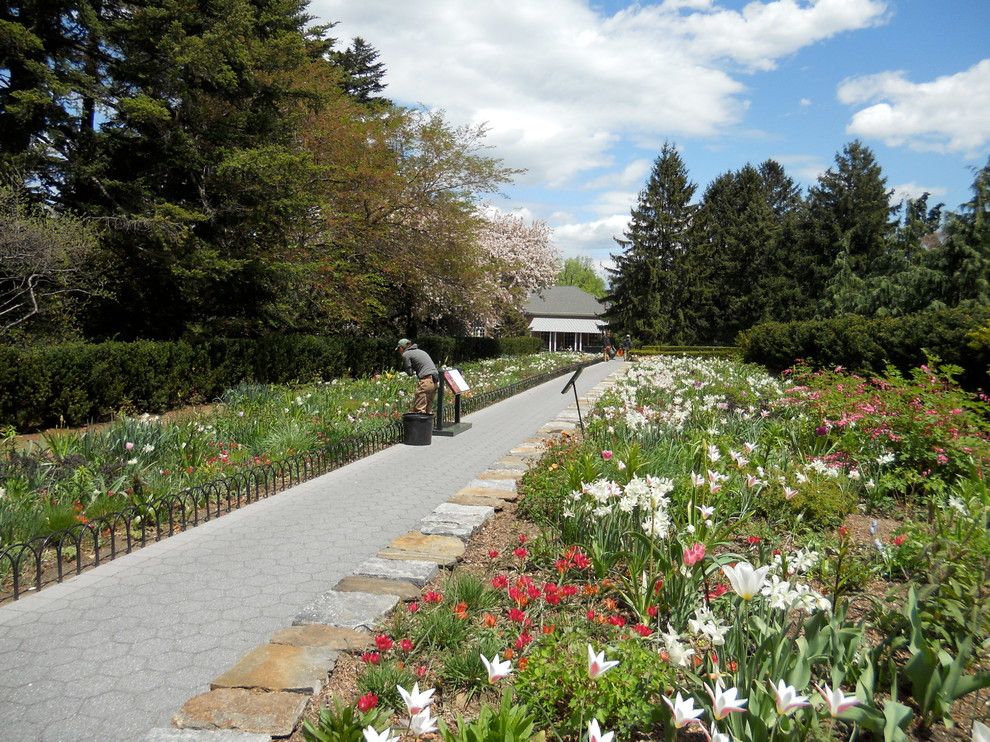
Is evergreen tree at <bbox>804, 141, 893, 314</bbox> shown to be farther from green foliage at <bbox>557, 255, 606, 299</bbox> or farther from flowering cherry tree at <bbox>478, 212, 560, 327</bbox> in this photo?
green foliage at <bbox>557, 255, 606, 299</bbox>

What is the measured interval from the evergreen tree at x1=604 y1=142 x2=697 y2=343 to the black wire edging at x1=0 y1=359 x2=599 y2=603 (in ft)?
122

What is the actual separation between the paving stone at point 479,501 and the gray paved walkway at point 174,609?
0.36m

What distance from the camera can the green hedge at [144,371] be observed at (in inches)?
357

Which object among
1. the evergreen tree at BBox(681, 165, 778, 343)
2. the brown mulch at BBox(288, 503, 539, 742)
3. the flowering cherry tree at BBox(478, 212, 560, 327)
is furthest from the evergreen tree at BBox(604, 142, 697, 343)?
the brown mulch at BBox(288, 503, 539, 742)

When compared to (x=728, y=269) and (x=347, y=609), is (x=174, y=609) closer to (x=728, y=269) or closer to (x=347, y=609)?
(x=347, y=609)

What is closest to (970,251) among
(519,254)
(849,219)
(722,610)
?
(849,219)

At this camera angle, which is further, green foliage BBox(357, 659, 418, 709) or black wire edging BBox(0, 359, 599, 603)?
black wire edging BBox(0, 359, 599, 603)

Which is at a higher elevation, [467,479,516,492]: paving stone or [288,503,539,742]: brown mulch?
[467,479,516,492]: paving stone

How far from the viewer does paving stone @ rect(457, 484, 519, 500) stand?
18.5 ft

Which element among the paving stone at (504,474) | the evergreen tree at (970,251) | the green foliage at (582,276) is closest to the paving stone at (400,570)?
the paving stone at (504,474)

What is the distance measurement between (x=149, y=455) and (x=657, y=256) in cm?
4087

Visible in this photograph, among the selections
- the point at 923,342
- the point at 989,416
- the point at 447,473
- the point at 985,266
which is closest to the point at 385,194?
the point at 447,473

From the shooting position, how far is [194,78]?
1305cm

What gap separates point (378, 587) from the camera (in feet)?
11.8
